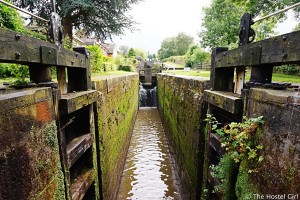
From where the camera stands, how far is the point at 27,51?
2102mm

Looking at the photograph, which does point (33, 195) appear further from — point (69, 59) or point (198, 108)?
point (198, 108)

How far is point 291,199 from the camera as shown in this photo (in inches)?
62.9

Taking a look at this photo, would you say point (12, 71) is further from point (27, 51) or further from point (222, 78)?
point (222, 78)

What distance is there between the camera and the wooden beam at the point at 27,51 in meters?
1.81

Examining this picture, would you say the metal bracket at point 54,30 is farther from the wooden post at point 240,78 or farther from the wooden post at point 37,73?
the wooden post at point 240,78

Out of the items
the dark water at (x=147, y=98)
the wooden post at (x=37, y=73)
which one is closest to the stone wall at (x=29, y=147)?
the wooden post at (x=37, y=73)

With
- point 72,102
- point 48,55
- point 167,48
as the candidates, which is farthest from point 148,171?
point 167,48

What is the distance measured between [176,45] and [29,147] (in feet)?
214

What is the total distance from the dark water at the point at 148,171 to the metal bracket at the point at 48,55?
4.87m

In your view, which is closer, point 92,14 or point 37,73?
point 37,73

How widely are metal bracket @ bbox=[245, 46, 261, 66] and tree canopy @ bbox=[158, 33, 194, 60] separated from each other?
59.8m

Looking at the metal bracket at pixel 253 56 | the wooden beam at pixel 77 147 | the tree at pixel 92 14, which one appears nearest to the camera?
the metal bracket at pixel 253 56

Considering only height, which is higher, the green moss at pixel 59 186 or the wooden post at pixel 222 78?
the wooden post at pixel 222 78

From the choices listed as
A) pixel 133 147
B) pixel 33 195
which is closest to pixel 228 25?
pixel 133 147
